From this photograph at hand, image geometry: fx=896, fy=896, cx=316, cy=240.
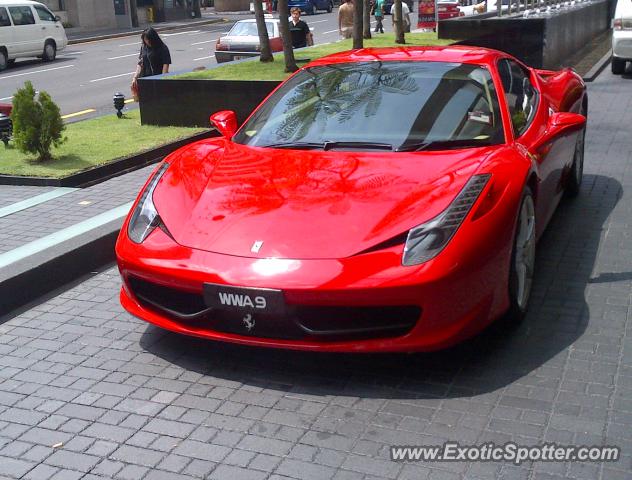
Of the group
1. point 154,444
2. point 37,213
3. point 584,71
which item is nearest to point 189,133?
point 37,213

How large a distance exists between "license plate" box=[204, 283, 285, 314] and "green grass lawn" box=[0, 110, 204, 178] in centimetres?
502

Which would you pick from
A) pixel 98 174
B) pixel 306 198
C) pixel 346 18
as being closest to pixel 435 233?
pixel 306 198

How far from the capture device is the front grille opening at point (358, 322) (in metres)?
4.18

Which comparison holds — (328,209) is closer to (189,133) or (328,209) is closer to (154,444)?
(154,444)

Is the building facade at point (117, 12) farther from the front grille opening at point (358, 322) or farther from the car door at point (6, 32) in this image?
the front grille opening at point (358, 322)

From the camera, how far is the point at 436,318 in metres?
4.19

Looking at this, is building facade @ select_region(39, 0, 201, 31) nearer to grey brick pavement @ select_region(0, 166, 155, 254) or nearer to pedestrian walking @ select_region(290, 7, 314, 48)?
pedestrian walking @ select_region(290, 7, 314, 48)

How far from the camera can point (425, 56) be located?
19.5ft

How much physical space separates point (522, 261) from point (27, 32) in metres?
26.3

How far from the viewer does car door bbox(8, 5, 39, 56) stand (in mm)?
27703

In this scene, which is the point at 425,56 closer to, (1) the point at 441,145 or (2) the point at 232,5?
(1) the point at 441,145

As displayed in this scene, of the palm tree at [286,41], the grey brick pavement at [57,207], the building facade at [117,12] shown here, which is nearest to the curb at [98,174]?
the grey brick pavement at [57,207]

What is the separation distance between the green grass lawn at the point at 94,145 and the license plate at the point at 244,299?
→ 5.02m

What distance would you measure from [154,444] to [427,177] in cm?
193
